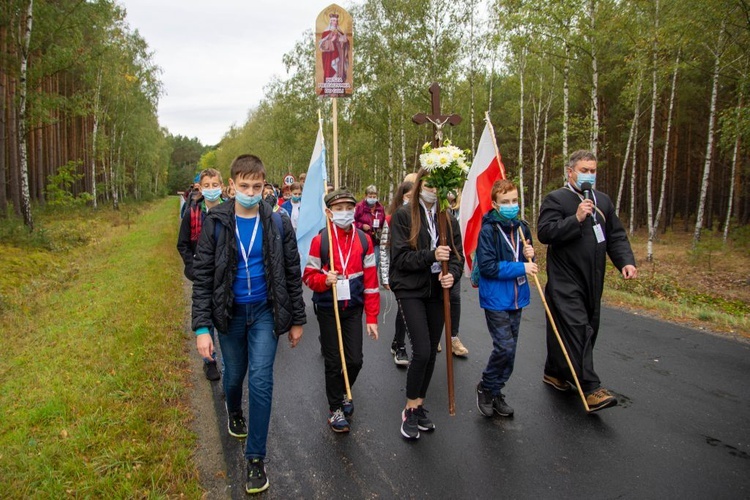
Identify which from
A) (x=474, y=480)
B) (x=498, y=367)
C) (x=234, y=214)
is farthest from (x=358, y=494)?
(x=234, y=214)

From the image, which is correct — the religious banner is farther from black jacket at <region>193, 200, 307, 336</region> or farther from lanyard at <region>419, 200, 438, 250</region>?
black jacket at <region>193, 200, 307, 336</region>

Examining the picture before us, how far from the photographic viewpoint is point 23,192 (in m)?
14.2

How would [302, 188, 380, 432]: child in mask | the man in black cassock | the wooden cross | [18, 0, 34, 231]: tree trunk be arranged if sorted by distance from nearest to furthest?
[302, 188, 380, 432]: child in mask < the wooden cross < the man in black cassock < [18, 0, 34, 231]: tree trunk

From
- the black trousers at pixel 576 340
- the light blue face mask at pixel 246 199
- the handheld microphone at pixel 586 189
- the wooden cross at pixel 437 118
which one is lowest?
the black trousers at pixel 576 340

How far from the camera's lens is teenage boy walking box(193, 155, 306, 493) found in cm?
301

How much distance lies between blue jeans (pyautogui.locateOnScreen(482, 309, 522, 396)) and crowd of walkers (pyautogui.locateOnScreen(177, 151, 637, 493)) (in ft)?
0.03

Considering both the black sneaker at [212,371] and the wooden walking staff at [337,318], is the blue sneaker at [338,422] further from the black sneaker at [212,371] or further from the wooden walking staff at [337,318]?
the black sneaker at [212,371]

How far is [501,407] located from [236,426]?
2.24m

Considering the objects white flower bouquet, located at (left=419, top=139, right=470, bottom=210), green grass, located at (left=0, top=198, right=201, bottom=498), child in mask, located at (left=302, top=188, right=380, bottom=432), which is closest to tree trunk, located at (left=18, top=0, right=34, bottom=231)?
green grass, located at (left=0, top=198, right=201, bottom=498)

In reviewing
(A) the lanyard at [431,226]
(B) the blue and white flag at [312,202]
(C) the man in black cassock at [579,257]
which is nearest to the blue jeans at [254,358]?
(A) the lanyard at [431,226]

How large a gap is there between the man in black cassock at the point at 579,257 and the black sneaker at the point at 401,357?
5.39 ft

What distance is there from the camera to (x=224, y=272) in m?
3.01

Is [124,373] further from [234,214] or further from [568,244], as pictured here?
[568,244]

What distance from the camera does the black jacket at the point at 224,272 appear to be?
300cm
